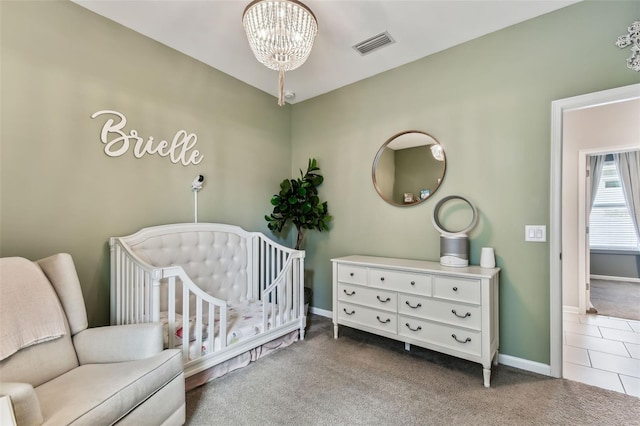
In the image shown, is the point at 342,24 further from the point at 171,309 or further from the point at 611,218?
the point at 611,218

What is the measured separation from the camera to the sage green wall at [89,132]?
1.72 m

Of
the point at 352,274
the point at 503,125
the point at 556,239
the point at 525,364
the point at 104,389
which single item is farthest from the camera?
the point at 352,274

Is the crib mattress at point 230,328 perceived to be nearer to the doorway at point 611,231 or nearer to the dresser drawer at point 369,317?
the dresser drawer at point 369,317

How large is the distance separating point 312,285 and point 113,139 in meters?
2.49

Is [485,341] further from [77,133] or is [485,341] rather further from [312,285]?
[77,133]

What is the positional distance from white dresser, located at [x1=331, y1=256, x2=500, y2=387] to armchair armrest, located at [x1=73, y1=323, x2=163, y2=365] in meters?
1.59

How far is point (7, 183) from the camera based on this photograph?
1682 mm

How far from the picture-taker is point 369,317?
2459mm

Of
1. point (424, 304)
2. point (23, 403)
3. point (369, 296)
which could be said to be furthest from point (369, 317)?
point (23, 403)

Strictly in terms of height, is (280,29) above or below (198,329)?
above

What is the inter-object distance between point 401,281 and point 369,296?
35 cm

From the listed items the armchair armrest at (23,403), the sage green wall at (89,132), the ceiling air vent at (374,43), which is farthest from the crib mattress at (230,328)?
the ceiling air vent at (374,43)

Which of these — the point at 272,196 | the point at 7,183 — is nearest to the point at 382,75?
the point at 272,196

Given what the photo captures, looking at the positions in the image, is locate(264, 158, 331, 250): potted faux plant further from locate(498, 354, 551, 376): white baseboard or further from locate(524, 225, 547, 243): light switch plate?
locate(498, 354, 551, 376): white baseboard
